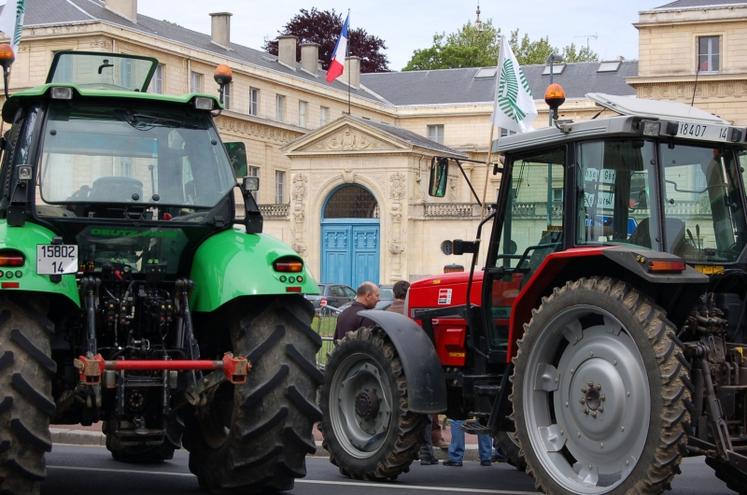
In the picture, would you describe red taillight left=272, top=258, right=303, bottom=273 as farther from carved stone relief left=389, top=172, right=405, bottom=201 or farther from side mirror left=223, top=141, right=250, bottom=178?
carved stone relief left=389, top=172, right=405, bottom=201

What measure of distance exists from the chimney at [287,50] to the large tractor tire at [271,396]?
229 feet

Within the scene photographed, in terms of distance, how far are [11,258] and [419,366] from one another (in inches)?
160

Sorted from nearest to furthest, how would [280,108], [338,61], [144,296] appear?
[144,296], [338,61], [280,108]

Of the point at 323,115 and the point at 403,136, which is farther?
the point at 323,115

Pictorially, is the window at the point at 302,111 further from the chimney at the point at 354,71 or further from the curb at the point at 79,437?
the curb at the point at 79,437

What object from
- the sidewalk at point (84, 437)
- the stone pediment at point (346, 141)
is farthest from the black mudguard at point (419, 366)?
the stone pediment at point (346, 141)

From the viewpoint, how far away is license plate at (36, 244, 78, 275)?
337 inches

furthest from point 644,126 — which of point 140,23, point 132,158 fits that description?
point 140,23

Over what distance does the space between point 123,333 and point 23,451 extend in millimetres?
1230

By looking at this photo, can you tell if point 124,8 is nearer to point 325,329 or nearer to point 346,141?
point 346,141

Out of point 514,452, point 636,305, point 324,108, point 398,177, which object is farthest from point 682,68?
point 636,305

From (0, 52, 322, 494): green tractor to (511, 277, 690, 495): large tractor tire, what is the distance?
60.7 inches

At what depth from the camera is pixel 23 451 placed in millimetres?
8297

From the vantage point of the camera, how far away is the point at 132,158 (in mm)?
9562
